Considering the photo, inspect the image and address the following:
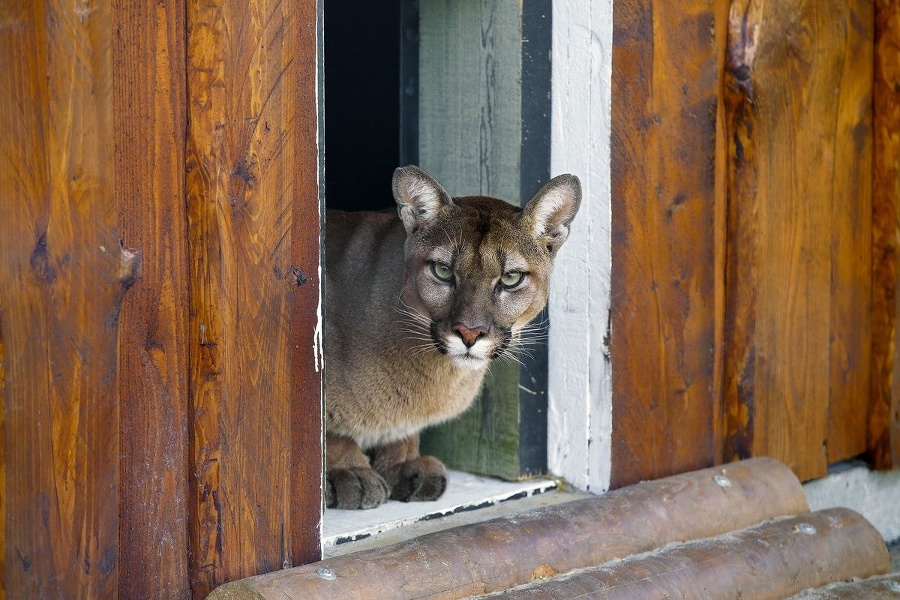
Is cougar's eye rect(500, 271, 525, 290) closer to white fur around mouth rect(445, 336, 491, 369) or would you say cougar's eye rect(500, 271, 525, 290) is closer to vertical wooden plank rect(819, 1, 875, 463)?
white fur around mouth rect(445, 336, 491, 369)

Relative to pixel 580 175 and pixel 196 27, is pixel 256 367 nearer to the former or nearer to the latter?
pixel 196 27

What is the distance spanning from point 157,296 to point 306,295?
0.43m

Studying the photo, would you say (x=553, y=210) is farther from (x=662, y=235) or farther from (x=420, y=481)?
(x=420, y=481)

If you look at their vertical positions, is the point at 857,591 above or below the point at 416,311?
below

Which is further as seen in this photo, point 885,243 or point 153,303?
point 885,243

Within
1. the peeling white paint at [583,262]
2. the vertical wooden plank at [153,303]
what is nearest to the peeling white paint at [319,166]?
the vertical wooden plank at [153,303]

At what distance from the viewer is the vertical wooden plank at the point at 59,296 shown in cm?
249

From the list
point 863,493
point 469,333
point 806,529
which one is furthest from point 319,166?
point 863,493

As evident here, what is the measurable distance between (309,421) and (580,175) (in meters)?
1.58

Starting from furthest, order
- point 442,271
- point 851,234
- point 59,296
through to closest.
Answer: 1. point 851,234
2. point 442,271
3. point 59,296

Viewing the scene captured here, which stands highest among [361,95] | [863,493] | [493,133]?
[361,95]

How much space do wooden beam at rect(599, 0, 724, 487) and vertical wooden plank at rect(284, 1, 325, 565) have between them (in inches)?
56.1

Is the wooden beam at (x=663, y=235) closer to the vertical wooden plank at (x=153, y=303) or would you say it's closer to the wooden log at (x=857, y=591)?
the wooden log at (x=857, y=591)

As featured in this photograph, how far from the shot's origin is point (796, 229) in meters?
4.53
